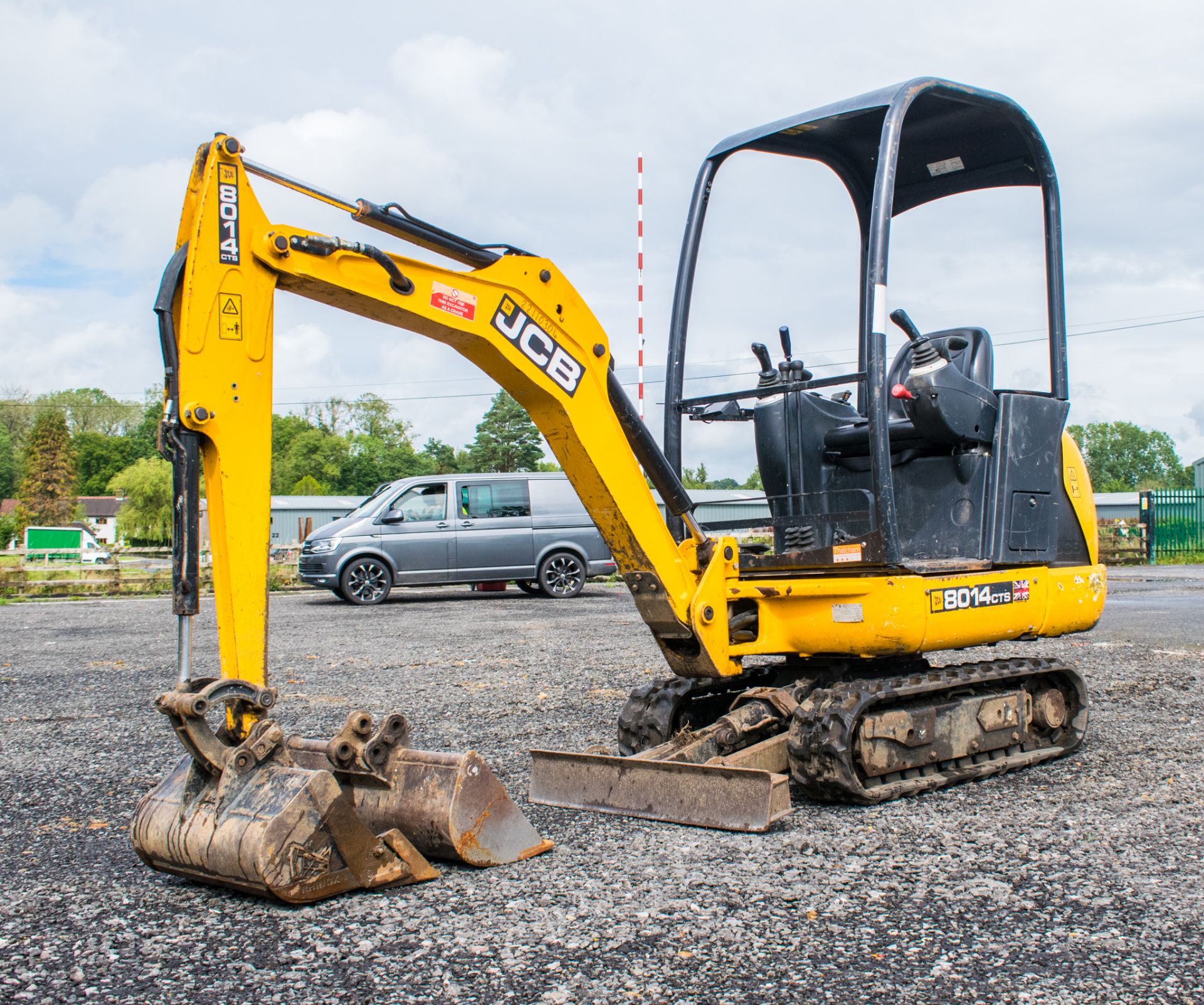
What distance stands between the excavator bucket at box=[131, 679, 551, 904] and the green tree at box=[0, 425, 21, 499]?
356 ft

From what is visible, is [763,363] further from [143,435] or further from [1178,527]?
[143,435]

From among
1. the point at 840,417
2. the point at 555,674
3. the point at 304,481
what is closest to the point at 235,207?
the point at 840,417

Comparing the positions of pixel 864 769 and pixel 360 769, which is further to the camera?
pixel 864 769

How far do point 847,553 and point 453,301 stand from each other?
6.66ft

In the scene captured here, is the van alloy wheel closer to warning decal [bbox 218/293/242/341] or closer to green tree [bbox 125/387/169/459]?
warning decal [bbox 218/293/242/341]

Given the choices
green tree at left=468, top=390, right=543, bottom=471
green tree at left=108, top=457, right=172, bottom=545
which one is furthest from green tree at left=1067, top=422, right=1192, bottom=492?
green tree at left=108, top=457, right=172, bottom=545

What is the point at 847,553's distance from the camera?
5.01m

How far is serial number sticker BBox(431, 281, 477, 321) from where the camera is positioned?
14.2 ft

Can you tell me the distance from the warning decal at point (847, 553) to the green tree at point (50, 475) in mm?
87114

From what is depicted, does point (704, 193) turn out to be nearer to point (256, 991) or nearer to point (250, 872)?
point (250, 872)

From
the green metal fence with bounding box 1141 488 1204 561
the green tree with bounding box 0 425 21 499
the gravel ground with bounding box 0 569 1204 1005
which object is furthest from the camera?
the green tree with bounding box 0 425 21 499

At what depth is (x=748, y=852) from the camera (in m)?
4.05

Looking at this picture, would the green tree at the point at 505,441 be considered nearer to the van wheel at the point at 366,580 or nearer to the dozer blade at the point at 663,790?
the van wheel at the point at 366,580

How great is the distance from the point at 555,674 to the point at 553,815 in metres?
4.19
